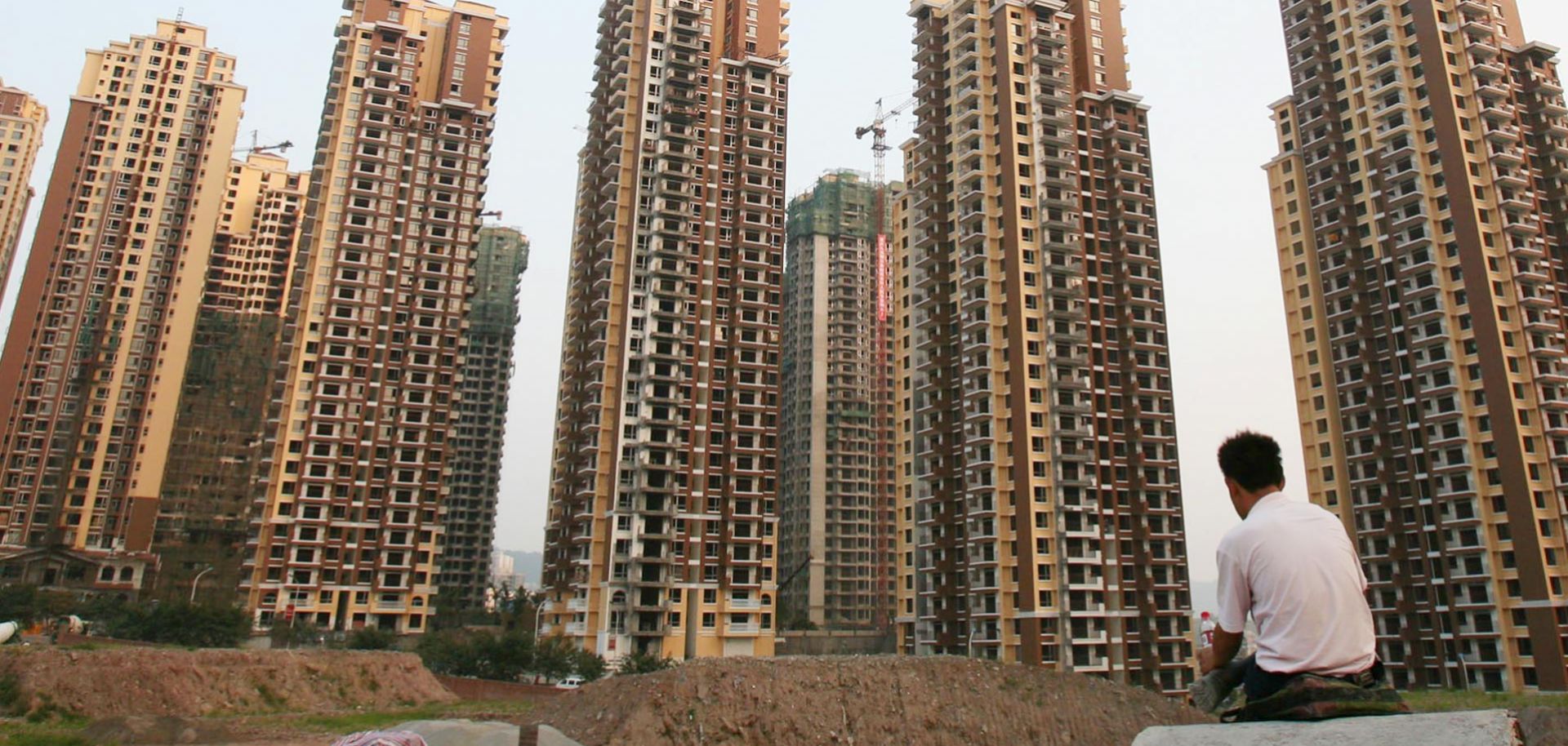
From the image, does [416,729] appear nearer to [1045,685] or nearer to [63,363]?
[1045,685]

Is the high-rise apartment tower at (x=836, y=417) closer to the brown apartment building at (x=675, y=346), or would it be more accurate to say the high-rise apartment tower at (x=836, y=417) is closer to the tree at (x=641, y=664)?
the brown apartment building at (x=675, y=346)

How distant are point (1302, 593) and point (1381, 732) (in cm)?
67

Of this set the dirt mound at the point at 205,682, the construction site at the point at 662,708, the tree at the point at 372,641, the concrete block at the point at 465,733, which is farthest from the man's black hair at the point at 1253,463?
the tree at the point at 372,641

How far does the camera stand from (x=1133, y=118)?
309ft

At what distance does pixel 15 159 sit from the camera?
133000 mm

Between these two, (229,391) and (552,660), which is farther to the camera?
(229,391)

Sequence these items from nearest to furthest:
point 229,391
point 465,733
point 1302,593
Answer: point 1302,593 < point 465,733 < point 229,391

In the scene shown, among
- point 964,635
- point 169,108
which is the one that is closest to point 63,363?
point 169,108

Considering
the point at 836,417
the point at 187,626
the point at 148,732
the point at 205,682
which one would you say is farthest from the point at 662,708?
the point at 836,417

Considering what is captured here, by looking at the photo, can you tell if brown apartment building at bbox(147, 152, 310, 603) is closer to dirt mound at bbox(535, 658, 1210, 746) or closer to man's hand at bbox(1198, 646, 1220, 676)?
dirt mound at bbox(535, 658, 1210, 746)

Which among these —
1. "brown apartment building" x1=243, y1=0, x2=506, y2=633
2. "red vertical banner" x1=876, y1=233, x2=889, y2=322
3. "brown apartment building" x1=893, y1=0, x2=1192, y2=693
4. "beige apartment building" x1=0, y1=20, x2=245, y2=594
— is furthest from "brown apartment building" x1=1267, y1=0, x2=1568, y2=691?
"beige apartment building" x1=0, y1=20, x2=245, y2=594

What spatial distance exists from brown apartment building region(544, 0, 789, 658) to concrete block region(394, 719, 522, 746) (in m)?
49.3

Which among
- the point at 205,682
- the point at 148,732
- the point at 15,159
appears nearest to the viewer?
the point at 148,732

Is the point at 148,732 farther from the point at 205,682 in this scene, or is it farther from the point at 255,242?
the point at 255,242
